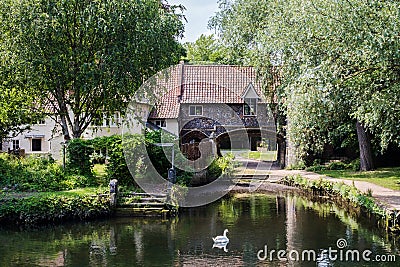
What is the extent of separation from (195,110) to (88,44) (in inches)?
672

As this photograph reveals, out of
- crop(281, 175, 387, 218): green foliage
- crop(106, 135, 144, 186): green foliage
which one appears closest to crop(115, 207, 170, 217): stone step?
crop(106, 135, 144, 186): green foliage

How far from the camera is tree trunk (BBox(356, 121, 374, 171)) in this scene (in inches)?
1097

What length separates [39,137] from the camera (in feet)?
115

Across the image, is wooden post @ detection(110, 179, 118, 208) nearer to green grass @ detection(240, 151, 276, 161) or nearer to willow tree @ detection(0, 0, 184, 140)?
willow tree @ detection(0, 0, 184, 140)

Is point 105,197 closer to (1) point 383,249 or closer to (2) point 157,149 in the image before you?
(2) point 157,149

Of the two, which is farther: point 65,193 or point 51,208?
point 65,193

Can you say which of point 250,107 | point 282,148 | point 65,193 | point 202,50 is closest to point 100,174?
point 65,193

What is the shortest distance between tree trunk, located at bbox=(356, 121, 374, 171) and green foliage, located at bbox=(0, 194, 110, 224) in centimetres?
1573

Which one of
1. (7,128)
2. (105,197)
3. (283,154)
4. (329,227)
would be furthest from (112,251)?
(283,154)

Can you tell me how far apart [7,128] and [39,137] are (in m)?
9.93

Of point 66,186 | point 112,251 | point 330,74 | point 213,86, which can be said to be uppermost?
point 213,86

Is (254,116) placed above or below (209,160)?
above

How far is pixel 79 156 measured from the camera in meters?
20.9

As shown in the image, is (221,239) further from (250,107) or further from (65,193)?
(250,107)
